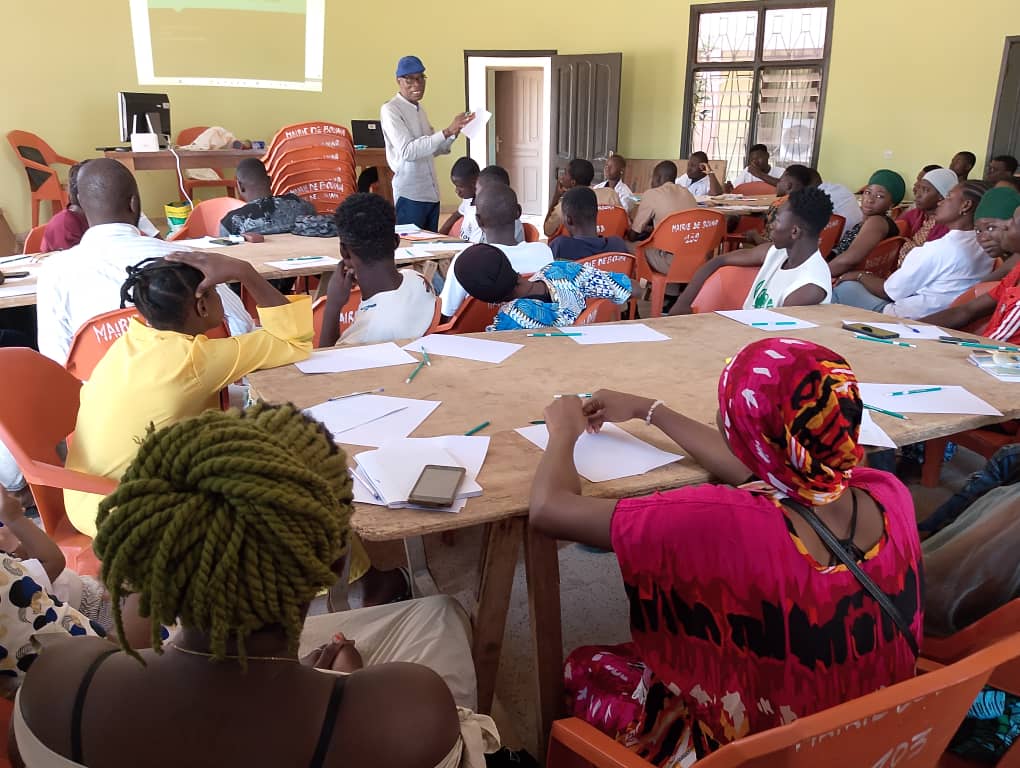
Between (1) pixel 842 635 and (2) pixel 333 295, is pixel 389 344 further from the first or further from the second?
(1) pixel 842 635

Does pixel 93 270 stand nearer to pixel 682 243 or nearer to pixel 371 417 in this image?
pixel 371 417

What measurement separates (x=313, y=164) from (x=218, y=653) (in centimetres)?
565

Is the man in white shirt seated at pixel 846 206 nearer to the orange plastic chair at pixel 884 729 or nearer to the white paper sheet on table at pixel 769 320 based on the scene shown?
the white paper sheet on table at pixel 769 320

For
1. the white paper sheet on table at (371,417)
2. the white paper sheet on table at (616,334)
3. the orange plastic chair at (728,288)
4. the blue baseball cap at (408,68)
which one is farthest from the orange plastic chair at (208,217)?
the white paper sheet on table at (371,417)

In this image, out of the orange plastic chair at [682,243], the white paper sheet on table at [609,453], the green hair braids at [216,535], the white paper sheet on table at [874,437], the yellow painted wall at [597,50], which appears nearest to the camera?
the green hair braids at [216,535]

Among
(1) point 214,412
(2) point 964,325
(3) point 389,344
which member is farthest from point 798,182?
(1) point 214,412

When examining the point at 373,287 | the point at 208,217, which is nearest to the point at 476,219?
the point at 373,287

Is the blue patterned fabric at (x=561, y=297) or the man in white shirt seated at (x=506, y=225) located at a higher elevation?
the man in white shirt seated at (x=506, y=225)

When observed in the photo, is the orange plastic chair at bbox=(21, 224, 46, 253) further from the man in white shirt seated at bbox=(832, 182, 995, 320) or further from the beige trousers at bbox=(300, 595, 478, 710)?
the man in white shirt seated at bbox=(832, 182, 995, 320)

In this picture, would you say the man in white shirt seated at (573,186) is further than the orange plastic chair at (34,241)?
Yes

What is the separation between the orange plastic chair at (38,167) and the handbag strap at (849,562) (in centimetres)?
778

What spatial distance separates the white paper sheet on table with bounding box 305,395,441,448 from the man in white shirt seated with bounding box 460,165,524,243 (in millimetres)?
1741

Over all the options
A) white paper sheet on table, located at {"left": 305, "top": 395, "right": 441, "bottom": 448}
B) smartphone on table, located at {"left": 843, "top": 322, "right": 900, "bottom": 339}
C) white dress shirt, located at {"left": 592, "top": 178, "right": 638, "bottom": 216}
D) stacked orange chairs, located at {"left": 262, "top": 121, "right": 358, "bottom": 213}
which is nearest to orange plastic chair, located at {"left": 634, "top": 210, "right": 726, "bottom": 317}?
white dress shirt, located at {"left": 592, "top": 178, "right": 638, "bottom": 216}

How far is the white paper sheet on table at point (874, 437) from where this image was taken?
1.51 metres
